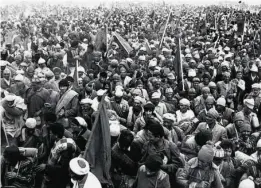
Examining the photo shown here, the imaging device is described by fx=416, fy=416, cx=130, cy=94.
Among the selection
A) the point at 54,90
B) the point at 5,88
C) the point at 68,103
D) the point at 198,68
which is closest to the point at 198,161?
the point at 68,103

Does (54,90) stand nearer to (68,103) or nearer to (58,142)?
(68,103)

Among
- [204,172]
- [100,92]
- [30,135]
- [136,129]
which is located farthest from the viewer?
[100,92]

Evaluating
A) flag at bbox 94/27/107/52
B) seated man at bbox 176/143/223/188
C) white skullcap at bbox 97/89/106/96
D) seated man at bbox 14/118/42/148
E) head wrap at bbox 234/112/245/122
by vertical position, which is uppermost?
seated man at bbox 176/143/223/188

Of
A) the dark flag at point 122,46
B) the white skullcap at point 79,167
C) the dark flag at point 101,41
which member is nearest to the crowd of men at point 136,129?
the white skullcap at point 79,167

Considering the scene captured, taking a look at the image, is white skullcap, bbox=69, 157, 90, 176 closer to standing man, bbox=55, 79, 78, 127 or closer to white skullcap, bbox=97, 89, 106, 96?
standing man, bbox=55, 79, 78, 127

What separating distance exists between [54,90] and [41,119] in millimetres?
1241

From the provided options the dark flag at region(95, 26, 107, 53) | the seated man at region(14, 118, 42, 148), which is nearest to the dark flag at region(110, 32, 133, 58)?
the dark flag at region(95, 26, 107, 53)

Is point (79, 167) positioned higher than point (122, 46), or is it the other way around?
point (79, 167)

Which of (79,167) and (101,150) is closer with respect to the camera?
(79,167)

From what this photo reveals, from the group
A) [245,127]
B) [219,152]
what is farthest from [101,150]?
[245,127]

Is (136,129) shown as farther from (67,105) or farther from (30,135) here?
(30,135)

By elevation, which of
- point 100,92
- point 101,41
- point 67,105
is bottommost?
point 101,41

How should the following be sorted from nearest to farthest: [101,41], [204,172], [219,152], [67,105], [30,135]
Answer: [204,172], [219,152], [30,135], [67,105], [101,41]

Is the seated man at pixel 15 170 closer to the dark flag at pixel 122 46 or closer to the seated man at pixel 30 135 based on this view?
the seated man at pixel 30 135
